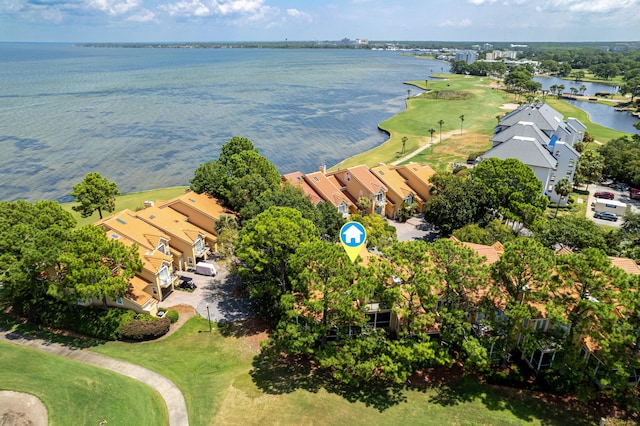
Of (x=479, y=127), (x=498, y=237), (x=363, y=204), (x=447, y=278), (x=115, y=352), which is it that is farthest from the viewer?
(x=479, y=127)

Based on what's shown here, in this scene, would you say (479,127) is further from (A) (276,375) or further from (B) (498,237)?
(A) (276,375)

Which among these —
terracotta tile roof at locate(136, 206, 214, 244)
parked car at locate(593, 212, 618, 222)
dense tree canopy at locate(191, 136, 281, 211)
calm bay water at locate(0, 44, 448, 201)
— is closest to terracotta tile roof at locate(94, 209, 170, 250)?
terracotta tile roof at locate(136, 206, 214, 244)

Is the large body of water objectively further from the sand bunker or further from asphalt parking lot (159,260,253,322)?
the sand bunker

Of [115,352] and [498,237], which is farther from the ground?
[498,237]

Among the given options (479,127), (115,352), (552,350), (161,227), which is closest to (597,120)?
(479,127)

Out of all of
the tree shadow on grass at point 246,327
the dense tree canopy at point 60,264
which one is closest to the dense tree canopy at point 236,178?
the dense tree canopy at point 60,264

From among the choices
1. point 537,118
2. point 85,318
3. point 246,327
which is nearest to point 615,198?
point 537,118
